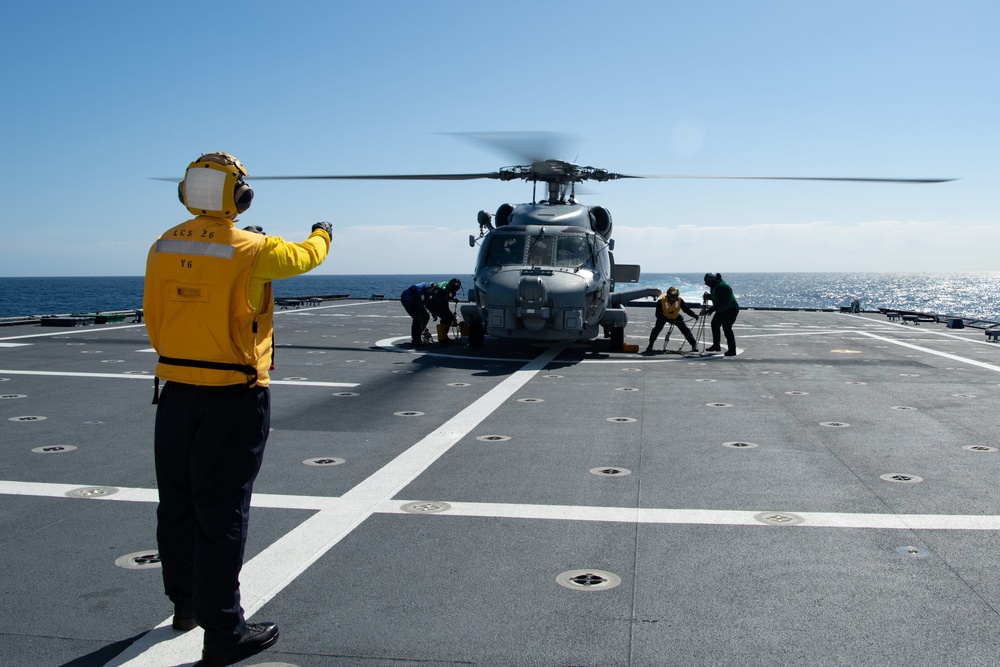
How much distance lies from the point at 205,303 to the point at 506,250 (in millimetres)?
12738

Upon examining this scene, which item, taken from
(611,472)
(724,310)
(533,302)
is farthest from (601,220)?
(611,472)

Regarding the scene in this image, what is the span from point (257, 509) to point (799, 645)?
3.38 meters

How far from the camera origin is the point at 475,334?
1652cm

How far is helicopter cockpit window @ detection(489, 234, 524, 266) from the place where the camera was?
15.8 metres

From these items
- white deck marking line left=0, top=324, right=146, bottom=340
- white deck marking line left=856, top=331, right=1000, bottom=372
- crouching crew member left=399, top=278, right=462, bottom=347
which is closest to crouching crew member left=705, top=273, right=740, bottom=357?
white deck marking line left=856, top=331, right=1000, bottom=372

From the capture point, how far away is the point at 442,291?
57.0 ft

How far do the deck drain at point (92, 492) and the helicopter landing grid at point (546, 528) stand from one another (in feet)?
0.08

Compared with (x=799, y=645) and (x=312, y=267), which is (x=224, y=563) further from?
(x=799, y=645)

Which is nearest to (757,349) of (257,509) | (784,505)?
(784,505)

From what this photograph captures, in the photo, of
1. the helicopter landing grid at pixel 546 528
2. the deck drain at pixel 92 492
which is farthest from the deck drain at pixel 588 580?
the deck drain at pixel 92 492

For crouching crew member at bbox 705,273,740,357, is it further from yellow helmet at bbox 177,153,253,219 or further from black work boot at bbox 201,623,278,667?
black work boot at bbox 201,623,278,667

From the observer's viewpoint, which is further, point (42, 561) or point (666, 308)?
point (666, 308)

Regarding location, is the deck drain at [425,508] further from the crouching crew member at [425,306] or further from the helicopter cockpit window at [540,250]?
the crouching crew member at [425,306]

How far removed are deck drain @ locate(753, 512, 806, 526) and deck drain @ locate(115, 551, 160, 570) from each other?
3574 mm
